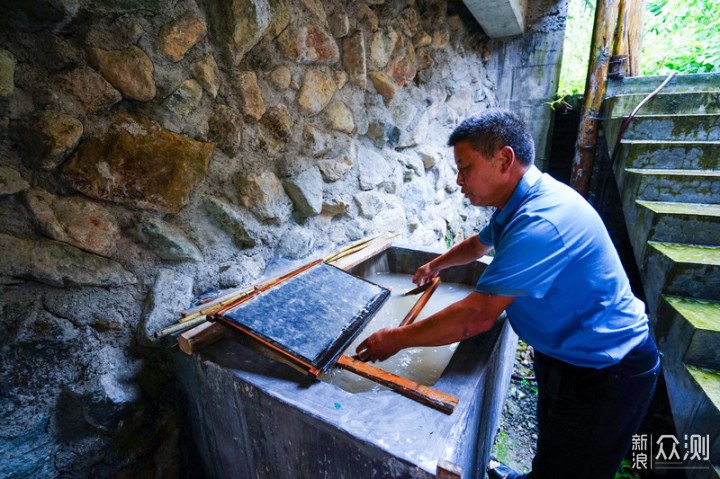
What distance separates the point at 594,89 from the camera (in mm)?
3820

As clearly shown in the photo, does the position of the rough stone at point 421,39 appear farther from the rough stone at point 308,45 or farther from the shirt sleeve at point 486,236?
the shirt sleeve at point 486,236

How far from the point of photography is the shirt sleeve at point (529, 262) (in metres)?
1.04

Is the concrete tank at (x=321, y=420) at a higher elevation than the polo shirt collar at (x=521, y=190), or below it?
below

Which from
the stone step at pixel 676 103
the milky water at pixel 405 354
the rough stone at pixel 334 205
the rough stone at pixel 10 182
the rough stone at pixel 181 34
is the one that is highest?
the rough stone at pixel 181 34

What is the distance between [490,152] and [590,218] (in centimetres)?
44

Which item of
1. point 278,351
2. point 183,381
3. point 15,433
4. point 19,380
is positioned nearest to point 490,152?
point 278,351

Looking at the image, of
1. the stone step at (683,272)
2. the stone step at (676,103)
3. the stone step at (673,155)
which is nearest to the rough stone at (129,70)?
the stone step at (683,272)

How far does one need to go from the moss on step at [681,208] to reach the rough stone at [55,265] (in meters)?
2.92

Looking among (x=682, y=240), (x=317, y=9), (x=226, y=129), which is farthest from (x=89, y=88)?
(x=682, y=240)

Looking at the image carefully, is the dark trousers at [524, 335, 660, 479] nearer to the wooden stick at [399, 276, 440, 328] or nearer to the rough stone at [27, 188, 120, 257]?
the wooden stick at [399, 276, 440, 328]

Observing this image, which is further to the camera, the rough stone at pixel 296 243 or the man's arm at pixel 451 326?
the rough stone at pixel 296 243

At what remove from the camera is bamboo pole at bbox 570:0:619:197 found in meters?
3.65

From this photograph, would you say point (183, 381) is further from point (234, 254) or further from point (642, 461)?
point (642, 461)

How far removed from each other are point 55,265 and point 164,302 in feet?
1.21
